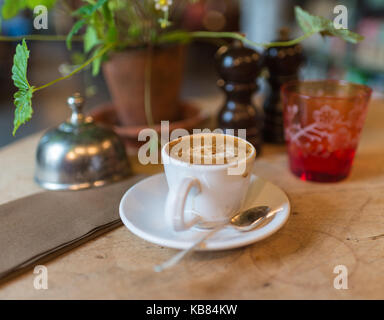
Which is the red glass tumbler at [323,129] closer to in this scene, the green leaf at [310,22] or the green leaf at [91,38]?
the green leaf at [310,22]

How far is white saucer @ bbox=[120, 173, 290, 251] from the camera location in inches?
18.4

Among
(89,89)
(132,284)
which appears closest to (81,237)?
(132,284)

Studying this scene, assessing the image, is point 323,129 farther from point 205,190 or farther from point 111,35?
point 111,35

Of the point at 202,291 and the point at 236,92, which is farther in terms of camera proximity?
Result: the point at 236,92

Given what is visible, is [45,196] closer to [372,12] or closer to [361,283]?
[361,283]

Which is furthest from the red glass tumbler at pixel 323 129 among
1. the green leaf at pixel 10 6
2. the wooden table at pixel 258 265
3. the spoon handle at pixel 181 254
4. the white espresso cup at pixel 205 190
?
the green leaf at pixel 10 6

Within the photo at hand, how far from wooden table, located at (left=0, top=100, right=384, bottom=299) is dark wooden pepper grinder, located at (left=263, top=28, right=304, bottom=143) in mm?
300

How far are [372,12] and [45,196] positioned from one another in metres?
2.56

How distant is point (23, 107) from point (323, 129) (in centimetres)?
53

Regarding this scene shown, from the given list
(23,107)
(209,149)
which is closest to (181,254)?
(209,149)

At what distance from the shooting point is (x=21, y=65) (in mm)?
571

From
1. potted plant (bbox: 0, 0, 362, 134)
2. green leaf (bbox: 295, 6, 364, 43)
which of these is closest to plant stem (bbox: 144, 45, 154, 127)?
potted plant (bbox: 0, 0, 362, 134)

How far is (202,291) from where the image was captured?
1.46 ft
